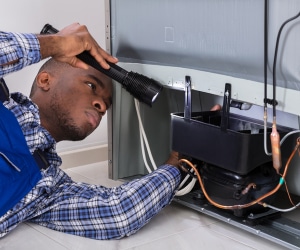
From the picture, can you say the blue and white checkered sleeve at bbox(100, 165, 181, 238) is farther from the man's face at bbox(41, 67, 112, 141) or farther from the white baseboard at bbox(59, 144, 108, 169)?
the white baseboard at bbox(59, 144, 108, 169)

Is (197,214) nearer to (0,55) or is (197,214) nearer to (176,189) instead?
(176,189)

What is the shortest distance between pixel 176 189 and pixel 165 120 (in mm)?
334

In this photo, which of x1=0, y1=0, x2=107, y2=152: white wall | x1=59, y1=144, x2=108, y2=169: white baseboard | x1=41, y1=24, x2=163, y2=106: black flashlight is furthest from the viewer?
x1=59, y1=144, x2=108, y2=169: white baseboard

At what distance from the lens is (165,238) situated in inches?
49.7

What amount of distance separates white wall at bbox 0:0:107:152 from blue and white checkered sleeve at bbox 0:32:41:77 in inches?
23.9

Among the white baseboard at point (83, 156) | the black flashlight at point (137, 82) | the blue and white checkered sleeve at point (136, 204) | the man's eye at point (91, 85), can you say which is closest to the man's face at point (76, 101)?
the man's eye at point (91, 85)

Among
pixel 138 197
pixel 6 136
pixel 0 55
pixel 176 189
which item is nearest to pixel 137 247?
pixel 138 197

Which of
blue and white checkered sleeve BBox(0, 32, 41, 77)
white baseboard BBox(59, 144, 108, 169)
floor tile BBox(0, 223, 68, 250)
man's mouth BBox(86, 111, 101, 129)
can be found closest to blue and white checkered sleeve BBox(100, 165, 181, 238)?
floor tile BBox(0, 223, 68, 250)

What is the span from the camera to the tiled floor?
122cm

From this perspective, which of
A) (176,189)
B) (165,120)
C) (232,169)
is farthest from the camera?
(165,120)

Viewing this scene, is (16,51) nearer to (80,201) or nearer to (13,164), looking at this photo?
(13,164)

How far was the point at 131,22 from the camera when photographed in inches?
56.3

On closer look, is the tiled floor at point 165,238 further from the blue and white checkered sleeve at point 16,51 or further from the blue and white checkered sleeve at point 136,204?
the blue and white checkered sleeve at point 16,51

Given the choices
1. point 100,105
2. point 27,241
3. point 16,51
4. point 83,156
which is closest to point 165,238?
point 27,241
